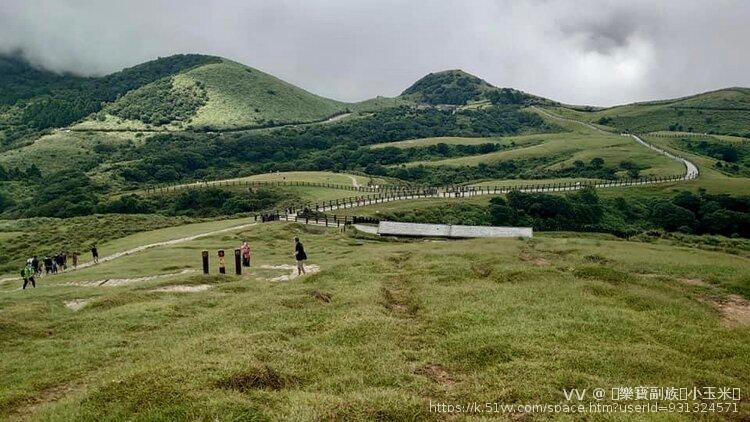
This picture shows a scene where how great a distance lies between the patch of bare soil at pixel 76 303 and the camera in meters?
23.8

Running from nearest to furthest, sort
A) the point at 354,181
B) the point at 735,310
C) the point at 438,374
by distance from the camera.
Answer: the point at 438,374, the point at 735,310, the point at 354,181

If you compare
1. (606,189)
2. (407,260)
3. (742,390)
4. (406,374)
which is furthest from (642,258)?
(606,189)

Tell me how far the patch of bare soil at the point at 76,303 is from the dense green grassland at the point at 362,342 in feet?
1.34

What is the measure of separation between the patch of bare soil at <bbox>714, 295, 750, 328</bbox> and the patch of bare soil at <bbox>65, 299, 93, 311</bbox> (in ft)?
89.8

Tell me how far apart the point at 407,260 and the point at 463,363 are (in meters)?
20.4

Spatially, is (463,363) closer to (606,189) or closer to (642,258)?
(642,258)

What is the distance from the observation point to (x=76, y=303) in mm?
24844

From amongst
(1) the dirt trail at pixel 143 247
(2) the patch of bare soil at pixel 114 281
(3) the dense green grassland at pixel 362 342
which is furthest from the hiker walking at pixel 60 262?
(3) the dense green grassland at pixel 362 342

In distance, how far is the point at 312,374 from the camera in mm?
13773

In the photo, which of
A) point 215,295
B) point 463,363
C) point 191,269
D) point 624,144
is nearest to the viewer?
point 463,363

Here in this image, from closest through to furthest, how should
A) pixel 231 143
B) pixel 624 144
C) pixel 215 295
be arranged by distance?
pixel 215 295
pixel 624 144
pixel 231 143

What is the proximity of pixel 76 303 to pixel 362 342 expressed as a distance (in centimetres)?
1618

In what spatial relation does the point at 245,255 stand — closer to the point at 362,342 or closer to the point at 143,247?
the point at 362,342

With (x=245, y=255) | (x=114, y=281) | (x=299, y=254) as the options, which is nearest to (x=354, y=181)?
(x=245, y=255)
